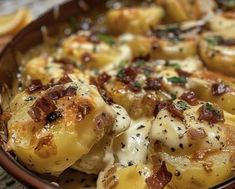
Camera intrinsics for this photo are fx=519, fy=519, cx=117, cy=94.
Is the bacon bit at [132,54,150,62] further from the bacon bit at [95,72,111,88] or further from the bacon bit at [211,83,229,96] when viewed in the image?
the bacon bit at [211,83,229,96]

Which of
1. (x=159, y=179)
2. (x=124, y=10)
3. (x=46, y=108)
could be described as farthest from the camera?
(x=124, y=10)

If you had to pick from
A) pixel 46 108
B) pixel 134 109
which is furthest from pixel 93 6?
pixel 46 108

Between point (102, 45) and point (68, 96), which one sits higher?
point (68, 96)

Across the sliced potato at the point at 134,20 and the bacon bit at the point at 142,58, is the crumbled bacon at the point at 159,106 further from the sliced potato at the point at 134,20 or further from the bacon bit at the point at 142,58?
the sliced potato at the point at 134,20

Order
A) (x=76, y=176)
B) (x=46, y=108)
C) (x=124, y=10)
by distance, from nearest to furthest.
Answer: (x=46, y=108) → (x=76, y=176) → (x=124, y=10)

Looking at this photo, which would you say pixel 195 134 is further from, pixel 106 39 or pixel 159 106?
pixel 106 39

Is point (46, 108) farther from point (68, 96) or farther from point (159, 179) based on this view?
point (159, 179)

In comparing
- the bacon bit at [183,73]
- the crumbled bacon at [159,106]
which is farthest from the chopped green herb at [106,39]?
the crumbled bacon at [159,106]
